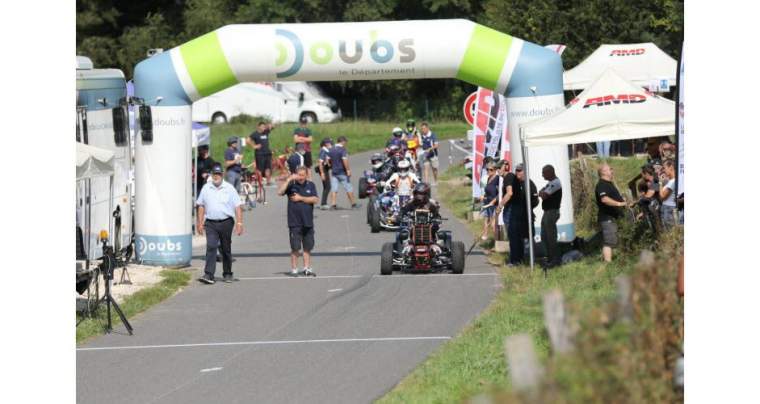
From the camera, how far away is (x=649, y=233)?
1764cm

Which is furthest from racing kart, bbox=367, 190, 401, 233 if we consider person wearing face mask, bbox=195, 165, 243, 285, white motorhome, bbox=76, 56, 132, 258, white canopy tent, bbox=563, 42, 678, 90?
white canopy tent, bbox=563, 42, 678, 90

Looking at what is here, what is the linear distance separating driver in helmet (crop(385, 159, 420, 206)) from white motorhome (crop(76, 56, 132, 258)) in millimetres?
5025

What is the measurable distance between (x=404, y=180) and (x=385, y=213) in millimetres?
805

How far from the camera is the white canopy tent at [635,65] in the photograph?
39.5 metres

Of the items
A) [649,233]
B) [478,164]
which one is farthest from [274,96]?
[649,233]

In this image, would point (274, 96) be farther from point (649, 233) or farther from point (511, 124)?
point (649, 233)

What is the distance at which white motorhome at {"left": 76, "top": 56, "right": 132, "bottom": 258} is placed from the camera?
20391 mm

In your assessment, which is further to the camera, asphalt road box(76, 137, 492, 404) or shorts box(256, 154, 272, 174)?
shorts box(256, 154, 272, 174)

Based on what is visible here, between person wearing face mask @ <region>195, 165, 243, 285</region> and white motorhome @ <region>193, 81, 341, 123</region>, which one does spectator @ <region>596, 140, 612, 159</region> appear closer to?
person wearing face mask @ <region>195, 165, 243, 285</region>

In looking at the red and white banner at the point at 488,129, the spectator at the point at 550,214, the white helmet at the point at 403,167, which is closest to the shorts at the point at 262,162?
the red and white banner at the point at 488,129

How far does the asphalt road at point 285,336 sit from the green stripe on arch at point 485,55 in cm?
284

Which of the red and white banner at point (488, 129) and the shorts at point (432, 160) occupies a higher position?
the red and white banner at point (488, 129)

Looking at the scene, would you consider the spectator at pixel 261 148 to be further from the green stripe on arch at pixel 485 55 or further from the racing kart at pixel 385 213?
the green stripe on arch at pixel 485 55
